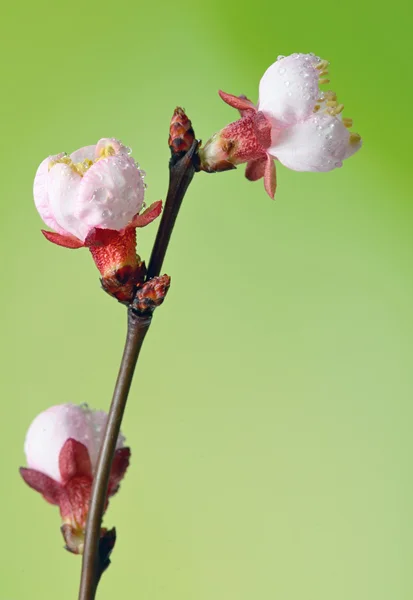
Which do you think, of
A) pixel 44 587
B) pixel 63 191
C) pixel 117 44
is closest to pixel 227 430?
pixel 44 587

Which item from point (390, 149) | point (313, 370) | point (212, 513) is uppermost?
point (390, 149)

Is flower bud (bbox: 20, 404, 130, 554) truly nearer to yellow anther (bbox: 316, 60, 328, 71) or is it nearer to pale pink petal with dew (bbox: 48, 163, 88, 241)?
pale pink petal with dew (bbox: 48, 163, 88, 241)

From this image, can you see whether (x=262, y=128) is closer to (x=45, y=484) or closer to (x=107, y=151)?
(x=107, y=151)

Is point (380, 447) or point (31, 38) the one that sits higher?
point (31, 38)

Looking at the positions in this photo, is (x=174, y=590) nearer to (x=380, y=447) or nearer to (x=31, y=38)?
(x=380, y=447)

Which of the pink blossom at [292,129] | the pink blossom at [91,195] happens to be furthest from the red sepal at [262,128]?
the pink blossom at [91,195]
